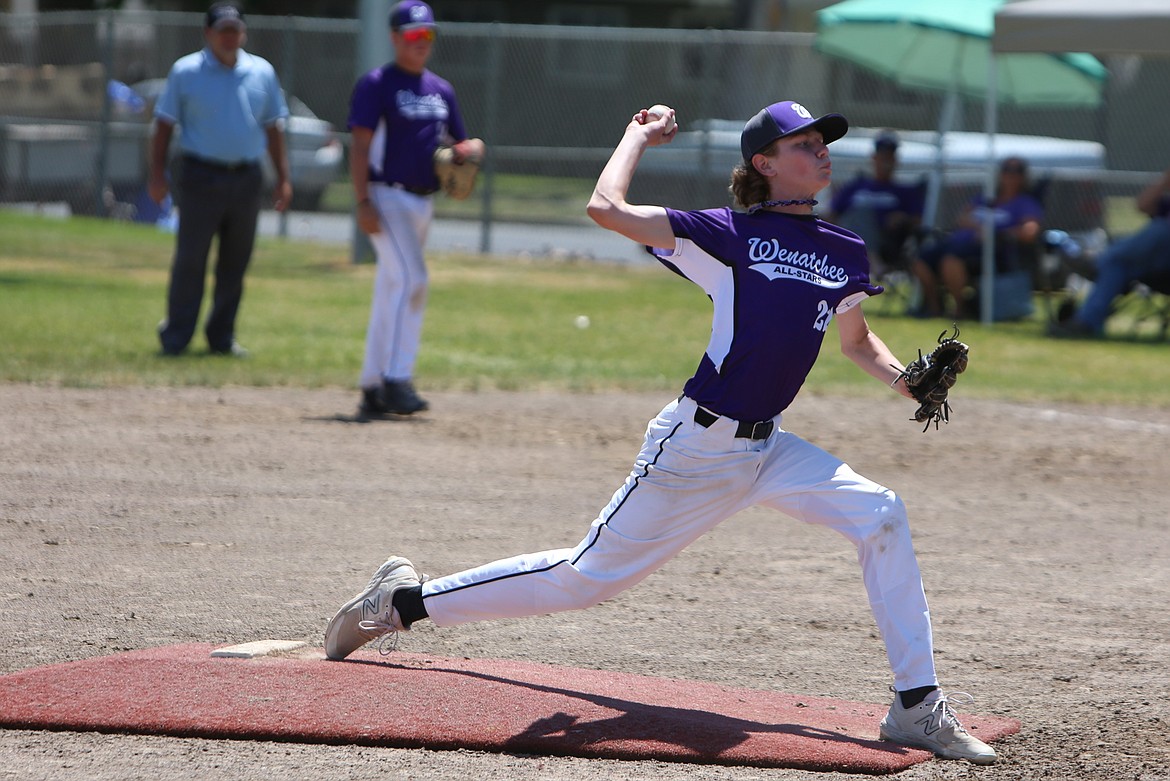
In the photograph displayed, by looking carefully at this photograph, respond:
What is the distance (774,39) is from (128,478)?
14.0 meters

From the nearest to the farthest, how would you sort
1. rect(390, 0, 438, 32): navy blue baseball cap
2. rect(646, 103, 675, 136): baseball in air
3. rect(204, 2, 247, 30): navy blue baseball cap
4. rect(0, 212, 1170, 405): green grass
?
rect(646, 103, 675, 136): baseball in air < rect(390, 0, 438, 32): navy blue baseball cap < rect(204, 2, 247, 30): navy blue baseball cap < rect(0, 212, 1170, 405): green grass

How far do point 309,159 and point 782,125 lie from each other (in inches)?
777

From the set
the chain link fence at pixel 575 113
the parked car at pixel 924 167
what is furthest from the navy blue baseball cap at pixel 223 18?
the parked car at pixel 924 167

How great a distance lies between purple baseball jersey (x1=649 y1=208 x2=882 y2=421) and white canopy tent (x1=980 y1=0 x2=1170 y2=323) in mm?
9649

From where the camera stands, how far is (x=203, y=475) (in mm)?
7535

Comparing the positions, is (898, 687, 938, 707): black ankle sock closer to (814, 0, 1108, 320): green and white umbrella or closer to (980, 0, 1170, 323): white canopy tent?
(980, 0, 1170, 323): white canopy tent

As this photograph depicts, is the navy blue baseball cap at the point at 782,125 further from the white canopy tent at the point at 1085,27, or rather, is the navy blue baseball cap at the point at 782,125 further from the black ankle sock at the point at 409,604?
the white canopy tent at the point at 1085,27

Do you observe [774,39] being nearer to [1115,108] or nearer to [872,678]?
[1115,108]

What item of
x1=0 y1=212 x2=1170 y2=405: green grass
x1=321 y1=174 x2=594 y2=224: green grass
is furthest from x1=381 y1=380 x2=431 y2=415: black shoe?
x1=321 y1=174 x2=594 y2=224: green grass

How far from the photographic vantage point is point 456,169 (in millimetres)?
8828

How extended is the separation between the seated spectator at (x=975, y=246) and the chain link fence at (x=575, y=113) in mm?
2639

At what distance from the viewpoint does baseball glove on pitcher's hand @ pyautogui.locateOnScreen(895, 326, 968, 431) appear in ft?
14.6

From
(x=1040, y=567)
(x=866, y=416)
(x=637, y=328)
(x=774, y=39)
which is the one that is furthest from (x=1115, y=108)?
(x=1040, y=567)

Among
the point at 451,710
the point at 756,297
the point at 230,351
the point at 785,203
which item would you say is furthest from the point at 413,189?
the point at 451,710
